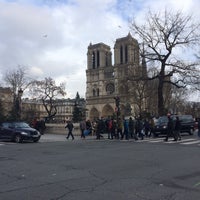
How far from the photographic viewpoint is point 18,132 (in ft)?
85.1

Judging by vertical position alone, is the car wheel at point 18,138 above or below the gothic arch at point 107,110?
below

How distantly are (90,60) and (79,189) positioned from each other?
130 meters

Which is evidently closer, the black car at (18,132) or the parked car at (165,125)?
the black car at (18,132)

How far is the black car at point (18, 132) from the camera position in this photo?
25.8m

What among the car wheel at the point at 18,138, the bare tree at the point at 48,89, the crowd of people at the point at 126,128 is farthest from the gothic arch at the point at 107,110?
the car wheel at the point at 18,138

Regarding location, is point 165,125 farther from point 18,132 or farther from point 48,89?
point 48,89

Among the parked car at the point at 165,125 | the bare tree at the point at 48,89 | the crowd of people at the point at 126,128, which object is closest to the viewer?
the crowd of people at the point at 126,128

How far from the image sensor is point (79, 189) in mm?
8312

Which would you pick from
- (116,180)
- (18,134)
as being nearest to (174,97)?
(18,134)

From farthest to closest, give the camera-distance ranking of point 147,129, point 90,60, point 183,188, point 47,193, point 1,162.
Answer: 1. point 90,60
2. point 147,129
3. point 1,162
4. point 183,188
5. point 47,193

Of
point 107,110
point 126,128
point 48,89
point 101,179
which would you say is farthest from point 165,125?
point 107,110

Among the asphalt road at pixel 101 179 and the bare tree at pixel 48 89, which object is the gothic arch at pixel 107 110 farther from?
the asphalt road at pixel 101 179

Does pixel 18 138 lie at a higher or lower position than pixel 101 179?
higher

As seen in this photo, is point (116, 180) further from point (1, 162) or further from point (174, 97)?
point (174, 97)
